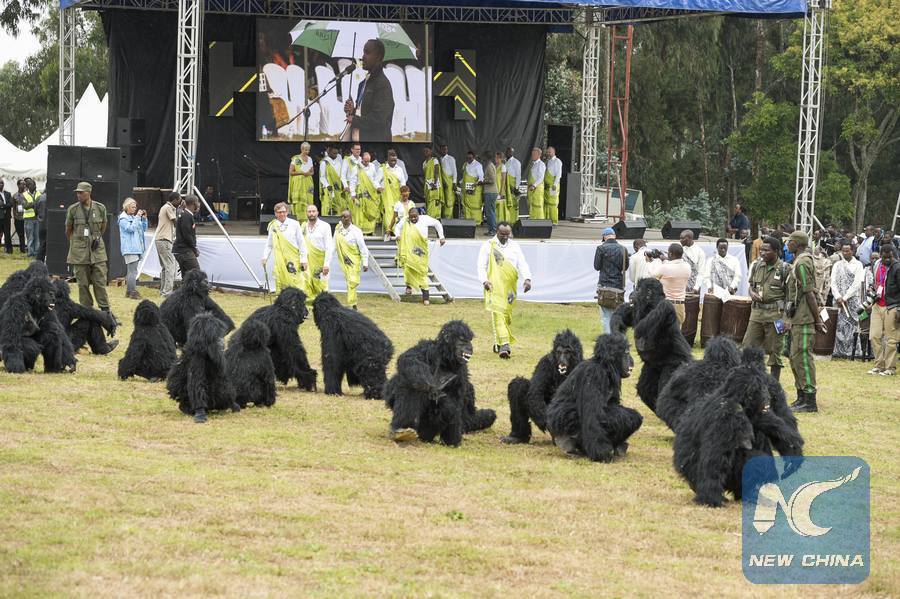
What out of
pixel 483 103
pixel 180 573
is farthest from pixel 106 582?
pixel 483 103

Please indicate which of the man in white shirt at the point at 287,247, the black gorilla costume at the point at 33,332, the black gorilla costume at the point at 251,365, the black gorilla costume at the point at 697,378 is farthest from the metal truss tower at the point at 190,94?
the black gorilla costume at the point at 697,378

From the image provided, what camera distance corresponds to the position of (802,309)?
1380 cm

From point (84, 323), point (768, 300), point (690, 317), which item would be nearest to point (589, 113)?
point (690, 317)

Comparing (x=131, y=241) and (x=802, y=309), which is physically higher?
(x=131, y=241)

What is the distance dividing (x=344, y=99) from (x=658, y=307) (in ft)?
57.4

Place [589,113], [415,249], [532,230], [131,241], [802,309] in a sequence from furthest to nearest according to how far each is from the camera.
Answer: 1. [589,113]
2. [532,230]
3. [415,249]
4. [131,241]
5. [802,309]

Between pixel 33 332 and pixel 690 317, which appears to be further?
pixel 690 317

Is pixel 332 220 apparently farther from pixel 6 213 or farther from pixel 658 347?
pixel 658 347

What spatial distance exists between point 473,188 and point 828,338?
11.2 metres

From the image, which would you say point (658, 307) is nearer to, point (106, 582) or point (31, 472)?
point (31, 472)

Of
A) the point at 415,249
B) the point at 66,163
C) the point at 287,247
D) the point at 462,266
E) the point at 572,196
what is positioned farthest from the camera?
the point at 572,196

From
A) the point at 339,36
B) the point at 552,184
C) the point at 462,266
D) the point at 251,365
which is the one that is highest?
the point at 339,36

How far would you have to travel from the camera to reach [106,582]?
7.10 m

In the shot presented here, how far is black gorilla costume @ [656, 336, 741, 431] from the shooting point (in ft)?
35.0
